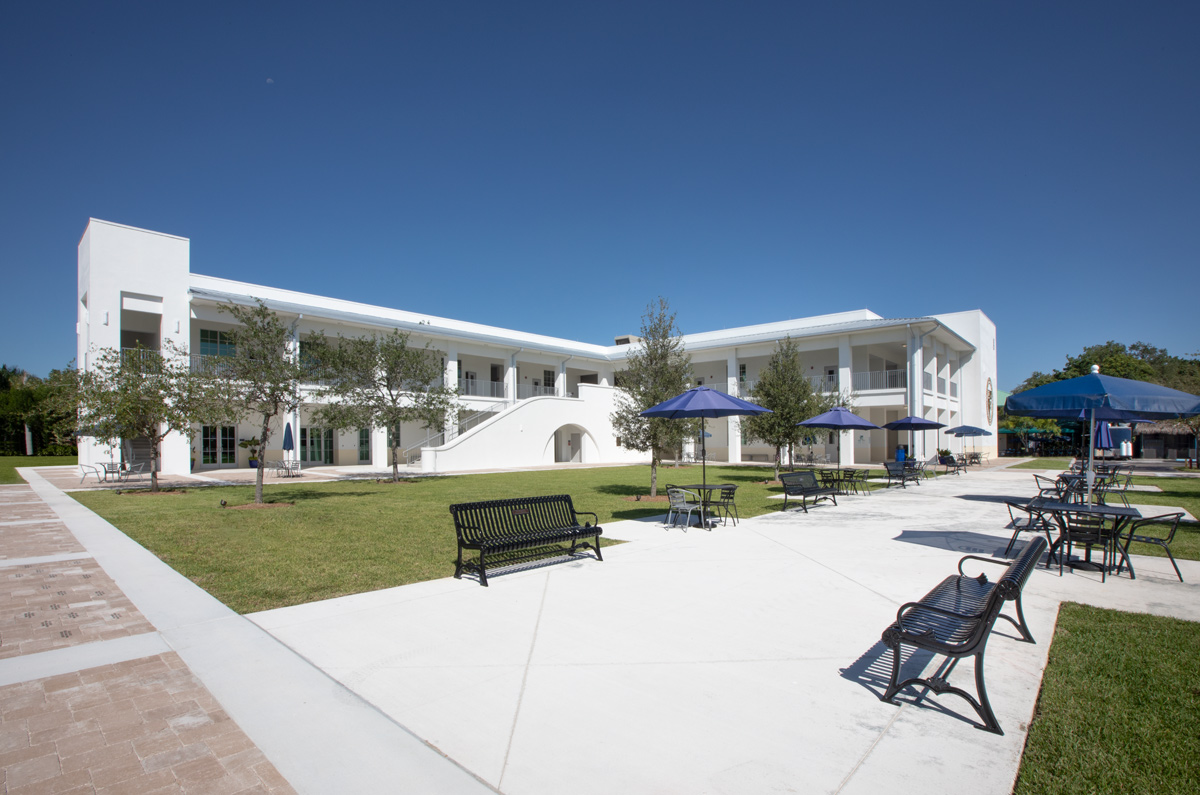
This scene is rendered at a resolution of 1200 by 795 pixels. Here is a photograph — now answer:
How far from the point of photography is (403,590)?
6383 mm

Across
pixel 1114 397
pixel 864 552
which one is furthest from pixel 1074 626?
pixel 1114 397

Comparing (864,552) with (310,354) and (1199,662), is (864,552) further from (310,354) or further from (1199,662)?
(310,354)

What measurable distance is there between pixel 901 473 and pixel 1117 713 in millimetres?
15962

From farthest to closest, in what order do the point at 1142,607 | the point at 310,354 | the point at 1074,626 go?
the point at 310,354 < the point at 1142,607 < the point at 1074,626

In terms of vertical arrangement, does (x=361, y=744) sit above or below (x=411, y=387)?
below

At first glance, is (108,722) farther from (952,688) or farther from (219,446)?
(219,446)

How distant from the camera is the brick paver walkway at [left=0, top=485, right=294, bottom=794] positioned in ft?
9.56

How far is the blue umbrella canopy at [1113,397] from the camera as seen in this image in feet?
27.4

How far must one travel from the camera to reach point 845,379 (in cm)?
3066

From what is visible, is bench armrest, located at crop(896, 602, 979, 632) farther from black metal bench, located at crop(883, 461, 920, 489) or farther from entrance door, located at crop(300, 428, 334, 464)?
entrance door, located at crop(300, 428, 334, 464)

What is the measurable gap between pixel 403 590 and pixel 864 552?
6.07m

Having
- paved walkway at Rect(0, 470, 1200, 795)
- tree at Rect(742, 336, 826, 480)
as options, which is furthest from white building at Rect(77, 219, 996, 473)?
paved walkway at Rect(0, 470, 1200, 795)

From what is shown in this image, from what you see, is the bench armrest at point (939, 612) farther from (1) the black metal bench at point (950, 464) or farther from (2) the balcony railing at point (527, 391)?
(2) the balcony railing at point (527, 391)

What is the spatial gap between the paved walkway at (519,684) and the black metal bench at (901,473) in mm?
11390
